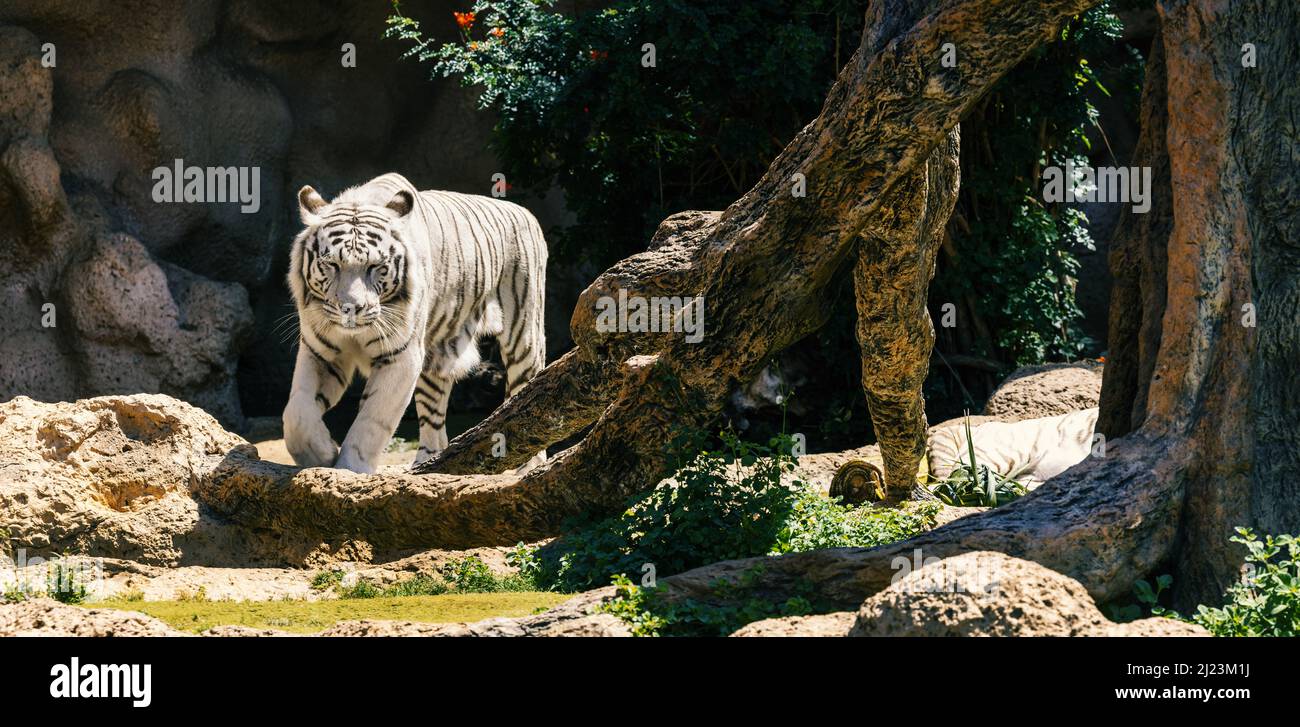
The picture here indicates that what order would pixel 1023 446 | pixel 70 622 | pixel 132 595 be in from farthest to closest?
pixel 1023 446
pixel 132 595
pixel 70 622

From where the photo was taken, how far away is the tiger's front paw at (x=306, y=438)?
741 cm

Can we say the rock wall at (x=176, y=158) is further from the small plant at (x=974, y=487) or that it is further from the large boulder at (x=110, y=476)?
the small plant at (x=974, y=487)

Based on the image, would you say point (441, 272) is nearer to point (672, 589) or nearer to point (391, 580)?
point (391, 580)

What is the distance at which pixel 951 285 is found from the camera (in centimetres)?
1090

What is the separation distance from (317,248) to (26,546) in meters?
2.34

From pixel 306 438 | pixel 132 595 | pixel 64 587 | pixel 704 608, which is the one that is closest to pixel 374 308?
pixel 306 438

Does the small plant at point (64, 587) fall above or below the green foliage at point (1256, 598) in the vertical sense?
below

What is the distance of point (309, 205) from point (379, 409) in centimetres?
135

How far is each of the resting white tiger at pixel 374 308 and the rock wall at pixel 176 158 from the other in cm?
301

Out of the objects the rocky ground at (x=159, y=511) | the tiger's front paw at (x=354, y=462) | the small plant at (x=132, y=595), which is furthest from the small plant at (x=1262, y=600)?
the tiger's front paw at (x=354, y=462)

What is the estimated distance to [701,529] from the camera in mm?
5805

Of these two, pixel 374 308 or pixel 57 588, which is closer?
pixel 57 588

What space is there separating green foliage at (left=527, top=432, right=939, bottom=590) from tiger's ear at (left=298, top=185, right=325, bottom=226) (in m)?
2.81

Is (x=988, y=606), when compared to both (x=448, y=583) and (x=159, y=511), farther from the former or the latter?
(x=159, y=511)
